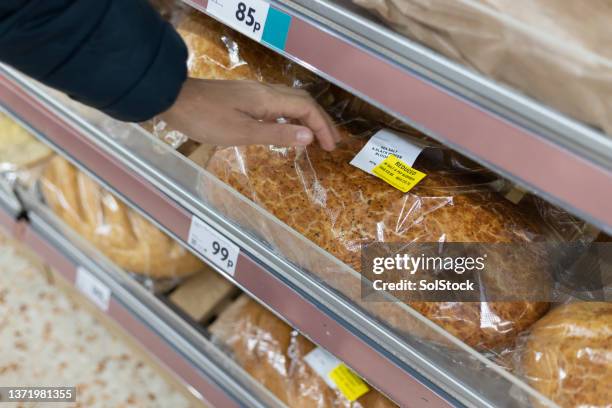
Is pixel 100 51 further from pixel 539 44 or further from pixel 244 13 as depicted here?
pixel 539 44

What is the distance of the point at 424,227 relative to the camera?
35.6 inches

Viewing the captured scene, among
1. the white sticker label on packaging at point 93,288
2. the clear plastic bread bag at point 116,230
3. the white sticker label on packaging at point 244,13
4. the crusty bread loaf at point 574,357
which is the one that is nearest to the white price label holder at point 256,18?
the white sticker label on packaging at point 244,13

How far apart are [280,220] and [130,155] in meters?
0.44

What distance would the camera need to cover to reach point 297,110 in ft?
3.03

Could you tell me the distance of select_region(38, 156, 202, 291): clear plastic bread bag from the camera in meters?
1.44

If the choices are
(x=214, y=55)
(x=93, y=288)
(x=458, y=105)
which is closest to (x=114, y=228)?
(x=93, y=288)

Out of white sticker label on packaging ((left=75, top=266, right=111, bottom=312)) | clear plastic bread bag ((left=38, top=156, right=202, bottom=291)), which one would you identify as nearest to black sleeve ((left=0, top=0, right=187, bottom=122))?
clear plastic bread bag ((left=38, top=156, right=202, bottom=291))

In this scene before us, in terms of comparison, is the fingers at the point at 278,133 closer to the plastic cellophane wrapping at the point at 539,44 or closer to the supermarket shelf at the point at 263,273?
the supermarket shelf at the point at 263,273

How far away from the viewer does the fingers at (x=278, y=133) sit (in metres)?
0.91

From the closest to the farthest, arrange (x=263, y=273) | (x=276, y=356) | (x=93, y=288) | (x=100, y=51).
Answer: (x=100, y=51) < (x=263, y=273) < (x=276, y=356) < (x=93, y=288)

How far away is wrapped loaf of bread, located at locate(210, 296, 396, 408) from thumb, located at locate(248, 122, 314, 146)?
1.89 feet

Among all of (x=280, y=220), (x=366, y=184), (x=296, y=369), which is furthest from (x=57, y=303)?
(x=366, y=184)

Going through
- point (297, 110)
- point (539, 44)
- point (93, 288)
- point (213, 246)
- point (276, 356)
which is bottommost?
point (93, 288)

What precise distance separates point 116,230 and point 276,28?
2.86 feet
